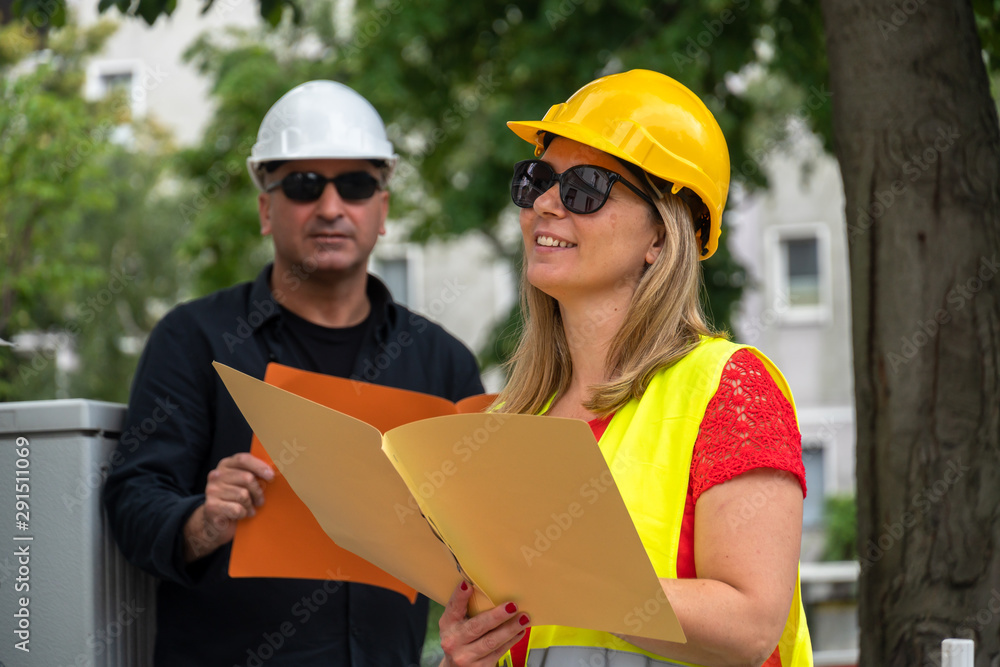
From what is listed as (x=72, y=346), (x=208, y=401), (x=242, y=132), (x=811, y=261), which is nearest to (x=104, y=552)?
(x=208, y=401)

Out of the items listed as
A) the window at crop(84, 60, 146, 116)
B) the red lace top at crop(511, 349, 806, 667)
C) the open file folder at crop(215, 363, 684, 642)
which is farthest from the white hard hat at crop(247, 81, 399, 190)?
the window at crop(84, 60, 146, 116)

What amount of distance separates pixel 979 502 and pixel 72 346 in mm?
17902

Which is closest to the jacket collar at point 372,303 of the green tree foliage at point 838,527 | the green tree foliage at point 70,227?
the green tree foliage at point 70,227

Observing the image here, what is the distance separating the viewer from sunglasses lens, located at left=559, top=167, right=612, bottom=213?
2.17m

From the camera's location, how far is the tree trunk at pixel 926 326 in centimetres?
294

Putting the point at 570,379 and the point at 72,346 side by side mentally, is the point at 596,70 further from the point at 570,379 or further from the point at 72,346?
the point at 72,346

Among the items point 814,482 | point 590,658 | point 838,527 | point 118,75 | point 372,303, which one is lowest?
point 838,527

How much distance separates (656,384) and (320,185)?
1.79 m

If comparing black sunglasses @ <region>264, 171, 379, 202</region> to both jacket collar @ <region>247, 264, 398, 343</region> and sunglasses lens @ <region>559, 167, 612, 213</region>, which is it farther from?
sunglasses lens @ <region>559, 167, 612, 213</region>

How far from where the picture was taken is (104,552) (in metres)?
2.79

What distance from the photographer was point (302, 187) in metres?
3.48

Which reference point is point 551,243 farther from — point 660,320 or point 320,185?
point 320,185

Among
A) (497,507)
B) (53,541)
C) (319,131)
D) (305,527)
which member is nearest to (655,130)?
(497,507)

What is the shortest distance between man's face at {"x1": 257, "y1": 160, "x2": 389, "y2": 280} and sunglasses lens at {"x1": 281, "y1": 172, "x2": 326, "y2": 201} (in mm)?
14
